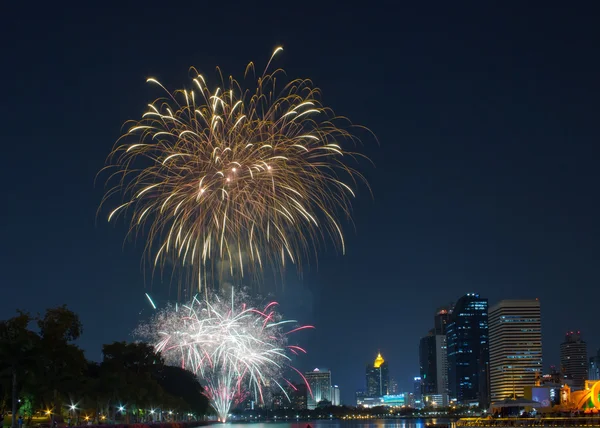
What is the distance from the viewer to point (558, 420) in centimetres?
6662

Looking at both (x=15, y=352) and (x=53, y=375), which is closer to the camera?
(x=15, y=352)

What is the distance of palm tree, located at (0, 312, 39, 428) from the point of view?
199 ft

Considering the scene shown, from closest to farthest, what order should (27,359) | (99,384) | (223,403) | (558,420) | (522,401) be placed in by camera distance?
(27,359)
(558,420)
(99,384)
(522,401)
(223,403)

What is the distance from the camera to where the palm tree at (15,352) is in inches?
2383

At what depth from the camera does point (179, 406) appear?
12800 cm

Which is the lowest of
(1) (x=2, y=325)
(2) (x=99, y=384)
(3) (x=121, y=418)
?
(3) (x=121, y=418)

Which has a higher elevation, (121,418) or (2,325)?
(2,325)

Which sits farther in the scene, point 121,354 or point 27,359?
point 121,354

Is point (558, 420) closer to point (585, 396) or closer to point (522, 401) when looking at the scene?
point (585, 396)

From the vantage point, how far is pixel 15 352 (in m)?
61.3

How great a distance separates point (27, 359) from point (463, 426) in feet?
155

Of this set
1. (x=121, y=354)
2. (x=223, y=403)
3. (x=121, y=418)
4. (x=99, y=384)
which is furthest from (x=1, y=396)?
(x=121, y=418)

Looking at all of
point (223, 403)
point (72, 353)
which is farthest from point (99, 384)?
point (223, 403)

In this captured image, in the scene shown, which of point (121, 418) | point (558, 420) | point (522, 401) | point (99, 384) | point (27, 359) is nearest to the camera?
point (27, 359)
